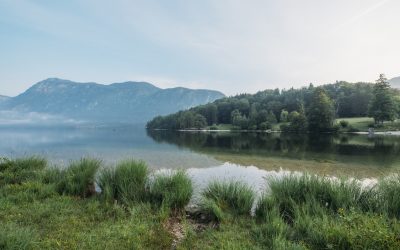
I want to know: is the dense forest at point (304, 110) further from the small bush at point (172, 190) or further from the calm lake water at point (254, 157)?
the small bush at point (172, 190)

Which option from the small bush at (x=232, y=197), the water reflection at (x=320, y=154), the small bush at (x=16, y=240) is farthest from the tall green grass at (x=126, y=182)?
the water reflection at (x=320, y=154)

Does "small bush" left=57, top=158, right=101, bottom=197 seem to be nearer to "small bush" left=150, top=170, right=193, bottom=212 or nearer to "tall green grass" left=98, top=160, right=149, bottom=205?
"tall green grass" left=98, top=160, right=149, bottom=205

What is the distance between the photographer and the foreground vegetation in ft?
16.9

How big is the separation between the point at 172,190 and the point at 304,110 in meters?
98.7

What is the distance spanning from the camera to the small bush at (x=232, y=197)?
7.59 meters

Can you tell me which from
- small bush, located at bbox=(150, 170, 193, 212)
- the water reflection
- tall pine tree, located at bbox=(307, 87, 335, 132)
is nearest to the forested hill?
tall pine tree, located at bbox=(307, 87, 335, 132)

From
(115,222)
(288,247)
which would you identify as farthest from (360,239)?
(115,222)

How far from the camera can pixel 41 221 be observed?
261 inches

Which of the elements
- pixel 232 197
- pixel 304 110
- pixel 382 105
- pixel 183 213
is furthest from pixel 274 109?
pixel 183 213

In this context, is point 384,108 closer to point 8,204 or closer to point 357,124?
point 357,124

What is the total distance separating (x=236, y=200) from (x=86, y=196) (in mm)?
5207

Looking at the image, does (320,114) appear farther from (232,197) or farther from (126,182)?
(126,182)

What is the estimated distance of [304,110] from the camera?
9838 centimetres

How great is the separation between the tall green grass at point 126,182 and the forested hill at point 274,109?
85151 mm
